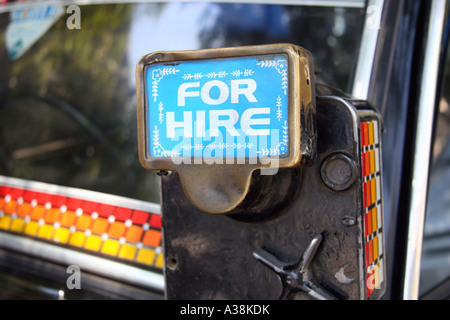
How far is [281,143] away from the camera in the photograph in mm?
727

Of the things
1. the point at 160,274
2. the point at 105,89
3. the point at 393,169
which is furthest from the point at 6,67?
the point at 393,169

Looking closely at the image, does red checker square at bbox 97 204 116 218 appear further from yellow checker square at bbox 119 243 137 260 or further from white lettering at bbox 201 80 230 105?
white lettering at bbox 201 80 230 105

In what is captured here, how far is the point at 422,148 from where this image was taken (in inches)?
43.4

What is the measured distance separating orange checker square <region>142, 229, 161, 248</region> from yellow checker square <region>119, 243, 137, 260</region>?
0.11ft

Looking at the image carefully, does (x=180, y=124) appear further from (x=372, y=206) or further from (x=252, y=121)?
(x=372, y=206)

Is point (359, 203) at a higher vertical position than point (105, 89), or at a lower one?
lower

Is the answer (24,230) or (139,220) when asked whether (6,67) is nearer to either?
(24,230)

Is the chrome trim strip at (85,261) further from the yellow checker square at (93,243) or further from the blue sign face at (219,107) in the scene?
the blue sign face at (219,107)

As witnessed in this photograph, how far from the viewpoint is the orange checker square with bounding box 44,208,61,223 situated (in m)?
1.34

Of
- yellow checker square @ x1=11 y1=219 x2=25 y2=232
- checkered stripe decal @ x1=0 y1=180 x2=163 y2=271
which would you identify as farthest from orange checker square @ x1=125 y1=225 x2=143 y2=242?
yellow checker square @ x1=11 y1=219 x2=25 y2=232

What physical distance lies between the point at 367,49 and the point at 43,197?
33.0 inches

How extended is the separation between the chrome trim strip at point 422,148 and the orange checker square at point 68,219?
0.75 m

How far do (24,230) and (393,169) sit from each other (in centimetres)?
88

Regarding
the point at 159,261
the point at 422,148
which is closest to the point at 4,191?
the point at 159,261
